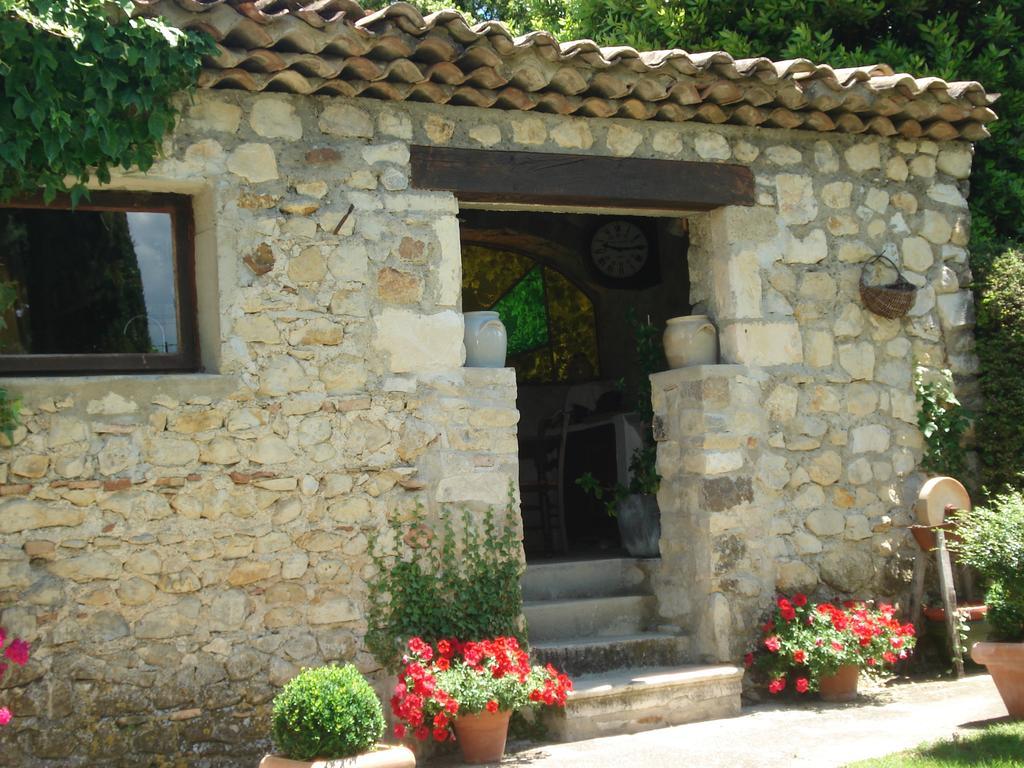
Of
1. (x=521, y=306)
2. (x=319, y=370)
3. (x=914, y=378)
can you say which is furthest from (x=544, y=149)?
(x=521, y=306)

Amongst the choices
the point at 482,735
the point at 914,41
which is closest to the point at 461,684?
the point at 482,735

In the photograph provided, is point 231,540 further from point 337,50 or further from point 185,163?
point 337,50

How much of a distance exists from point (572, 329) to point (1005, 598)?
15.7 ft

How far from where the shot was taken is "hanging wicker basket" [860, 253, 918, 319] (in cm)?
655

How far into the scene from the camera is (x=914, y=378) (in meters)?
6.77

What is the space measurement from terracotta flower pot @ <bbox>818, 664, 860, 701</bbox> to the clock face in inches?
150

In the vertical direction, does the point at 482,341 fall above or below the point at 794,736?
above

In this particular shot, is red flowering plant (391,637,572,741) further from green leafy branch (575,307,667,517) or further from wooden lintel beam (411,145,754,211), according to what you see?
wooden lintel beam (411,145,754,211)

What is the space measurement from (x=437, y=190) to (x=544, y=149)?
645 mm

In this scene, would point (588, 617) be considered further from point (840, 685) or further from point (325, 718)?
point (325, 718)

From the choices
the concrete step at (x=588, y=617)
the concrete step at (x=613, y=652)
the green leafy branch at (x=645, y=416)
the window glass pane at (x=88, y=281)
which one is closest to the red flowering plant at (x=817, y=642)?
the concrete step at (x=613, y=652)

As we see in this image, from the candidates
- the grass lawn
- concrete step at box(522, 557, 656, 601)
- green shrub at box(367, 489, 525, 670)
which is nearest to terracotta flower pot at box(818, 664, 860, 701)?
the grass lawn

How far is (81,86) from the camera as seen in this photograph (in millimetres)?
4777

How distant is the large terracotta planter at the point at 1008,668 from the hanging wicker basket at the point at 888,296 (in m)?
2.02
